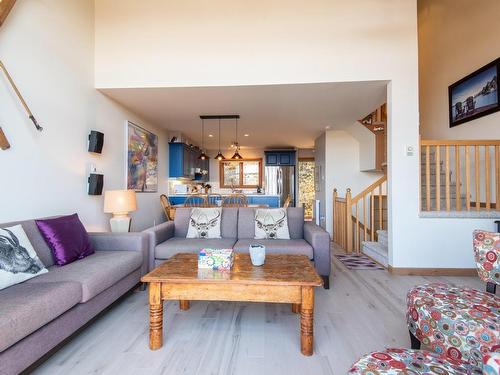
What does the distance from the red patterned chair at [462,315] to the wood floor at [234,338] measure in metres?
0.46

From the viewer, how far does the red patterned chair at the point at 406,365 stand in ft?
3.07

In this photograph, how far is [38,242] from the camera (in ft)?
6.96

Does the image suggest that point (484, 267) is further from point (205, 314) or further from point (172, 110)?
point (172, 110)

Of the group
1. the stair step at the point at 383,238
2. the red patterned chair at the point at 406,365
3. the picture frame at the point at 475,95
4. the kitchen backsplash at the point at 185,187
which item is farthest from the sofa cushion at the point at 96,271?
the picture frame at the point at 475,95

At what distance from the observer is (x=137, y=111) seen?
14.6 ft

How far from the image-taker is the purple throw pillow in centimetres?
218

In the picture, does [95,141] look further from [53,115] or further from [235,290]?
[235,290]

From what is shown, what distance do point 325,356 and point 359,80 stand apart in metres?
3.03

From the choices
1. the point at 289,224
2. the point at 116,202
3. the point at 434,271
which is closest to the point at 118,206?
the point at 116,202

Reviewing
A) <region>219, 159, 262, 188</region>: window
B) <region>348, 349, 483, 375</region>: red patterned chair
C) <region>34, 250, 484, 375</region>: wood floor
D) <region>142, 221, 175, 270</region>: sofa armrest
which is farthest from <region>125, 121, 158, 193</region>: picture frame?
<region>348, 349, 483, 375</region>: red patterned chair

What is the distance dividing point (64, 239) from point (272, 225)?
7.07 ft

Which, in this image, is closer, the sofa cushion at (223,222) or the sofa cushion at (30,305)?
the sofa cushion at (30,305)

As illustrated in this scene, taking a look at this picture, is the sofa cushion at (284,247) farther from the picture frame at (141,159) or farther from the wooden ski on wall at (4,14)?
the picture frame at (141,159)

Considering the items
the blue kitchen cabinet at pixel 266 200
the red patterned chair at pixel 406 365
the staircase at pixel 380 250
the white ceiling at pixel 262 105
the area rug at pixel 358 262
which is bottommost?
the area rug at pixel 358 262
